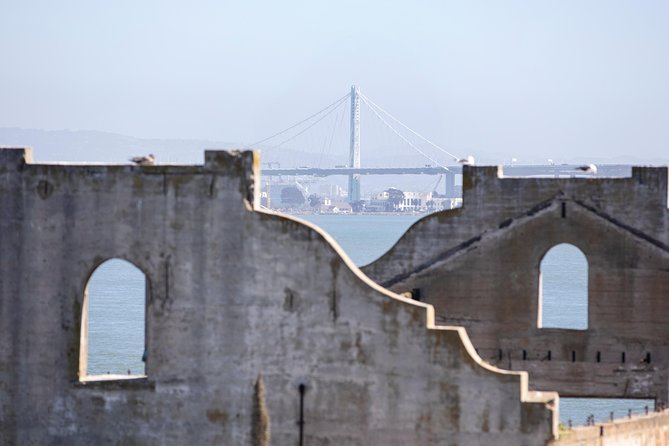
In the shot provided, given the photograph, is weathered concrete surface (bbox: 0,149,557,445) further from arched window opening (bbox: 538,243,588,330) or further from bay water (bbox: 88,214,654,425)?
arched window opening (bbox: 538,243,588,330)

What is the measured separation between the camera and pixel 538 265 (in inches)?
1096

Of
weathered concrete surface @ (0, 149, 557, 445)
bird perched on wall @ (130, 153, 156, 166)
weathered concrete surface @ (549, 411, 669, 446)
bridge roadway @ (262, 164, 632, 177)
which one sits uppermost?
bridge roadway @ (262, 164, 632, 177)

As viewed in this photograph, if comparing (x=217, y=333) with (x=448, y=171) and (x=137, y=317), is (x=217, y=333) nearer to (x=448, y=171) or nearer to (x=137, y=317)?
(x=137, y=317)

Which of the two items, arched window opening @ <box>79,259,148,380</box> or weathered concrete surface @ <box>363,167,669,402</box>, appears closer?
weathered concrete surface @ <box>363,167,669,402</box>

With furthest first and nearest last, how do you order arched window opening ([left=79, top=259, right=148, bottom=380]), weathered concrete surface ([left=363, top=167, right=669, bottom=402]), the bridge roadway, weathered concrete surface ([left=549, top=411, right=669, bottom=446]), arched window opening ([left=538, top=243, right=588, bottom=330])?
the bridge roadway, arched window opening ([left=538, top=243, right=588, bottom=330]), arched window opening ([left=79, top=259, right=148, bottom=380]), weathered concrete surface ([left=363, top=167, right=669, bottom=402]), weathered concrete surface ([left=549, top=411, right=669, bottom=446])

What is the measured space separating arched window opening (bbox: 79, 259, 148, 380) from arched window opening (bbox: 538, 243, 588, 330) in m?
11.9

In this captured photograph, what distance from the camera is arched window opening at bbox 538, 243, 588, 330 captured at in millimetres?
63594

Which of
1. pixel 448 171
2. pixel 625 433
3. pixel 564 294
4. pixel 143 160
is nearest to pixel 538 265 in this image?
pixel 625 433

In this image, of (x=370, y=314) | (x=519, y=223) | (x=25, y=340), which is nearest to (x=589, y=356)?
(x=519, y=223)

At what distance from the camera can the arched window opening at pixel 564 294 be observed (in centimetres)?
6359

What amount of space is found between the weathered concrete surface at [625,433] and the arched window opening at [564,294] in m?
15.8

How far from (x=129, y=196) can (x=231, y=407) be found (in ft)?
8.60

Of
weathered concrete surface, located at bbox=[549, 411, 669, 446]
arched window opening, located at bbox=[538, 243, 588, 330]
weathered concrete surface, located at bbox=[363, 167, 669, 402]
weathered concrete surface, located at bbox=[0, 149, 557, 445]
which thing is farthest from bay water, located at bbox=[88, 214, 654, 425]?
weathered concrete surface, located at bbox=[549, 411, 669, 446]

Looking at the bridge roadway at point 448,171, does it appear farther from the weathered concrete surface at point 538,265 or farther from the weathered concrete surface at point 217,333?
the weathered concrete surface at point 217,333
